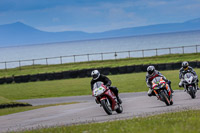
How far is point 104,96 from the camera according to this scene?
47.1ft

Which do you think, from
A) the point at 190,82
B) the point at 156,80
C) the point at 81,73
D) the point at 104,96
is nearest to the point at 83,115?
the point at 104,96

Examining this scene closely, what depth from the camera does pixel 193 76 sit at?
746 inches

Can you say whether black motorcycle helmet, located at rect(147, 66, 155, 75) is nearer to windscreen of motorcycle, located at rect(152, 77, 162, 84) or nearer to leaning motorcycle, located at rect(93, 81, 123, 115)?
windscreen of motorcycle, located at rect(152, 77, 162, 84)

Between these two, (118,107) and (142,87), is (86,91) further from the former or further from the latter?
(118,107)

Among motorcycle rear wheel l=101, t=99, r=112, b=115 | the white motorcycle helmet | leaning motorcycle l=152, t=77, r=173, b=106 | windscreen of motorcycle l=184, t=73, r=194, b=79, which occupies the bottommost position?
motorcycle rear wheel l=101, t=99, r=112, b=115

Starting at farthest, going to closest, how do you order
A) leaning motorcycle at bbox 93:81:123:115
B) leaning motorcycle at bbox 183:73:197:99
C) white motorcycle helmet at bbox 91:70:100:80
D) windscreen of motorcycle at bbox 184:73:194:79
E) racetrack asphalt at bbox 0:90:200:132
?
windscreen of motorcycle at bbox 184:73:194:79 < leaning motorcycle at bbox 183:73:197:99 < white motorcycle helmet at bbox 91:70:100:80 < leaning motorcycle at bbox 93:81:123:115 < racetrack asphalt at bbox 0:90:200:132

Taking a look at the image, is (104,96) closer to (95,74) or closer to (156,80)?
(95,74)

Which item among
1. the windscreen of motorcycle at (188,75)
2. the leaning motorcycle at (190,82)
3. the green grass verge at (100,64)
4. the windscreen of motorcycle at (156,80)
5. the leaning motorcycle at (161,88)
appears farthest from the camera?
the green grass verge at (100,64)

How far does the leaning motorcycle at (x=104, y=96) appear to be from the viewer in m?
14.3

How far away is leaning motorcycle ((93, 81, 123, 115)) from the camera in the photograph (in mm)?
14261

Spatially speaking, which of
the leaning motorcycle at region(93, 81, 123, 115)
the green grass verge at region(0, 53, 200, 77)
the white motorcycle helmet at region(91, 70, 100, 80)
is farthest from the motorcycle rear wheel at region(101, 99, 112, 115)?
the green grass verge at region(0, 53, 200, 77)

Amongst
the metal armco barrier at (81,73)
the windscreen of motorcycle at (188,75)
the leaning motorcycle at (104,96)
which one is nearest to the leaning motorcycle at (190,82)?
the windscreen of motorcycle at (188,75)

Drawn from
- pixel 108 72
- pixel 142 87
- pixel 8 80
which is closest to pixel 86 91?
pixel 142 87

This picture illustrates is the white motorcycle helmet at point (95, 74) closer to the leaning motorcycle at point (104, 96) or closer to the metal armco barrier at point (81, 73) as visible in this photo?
the leaning motorcycle at point (104, 96)
